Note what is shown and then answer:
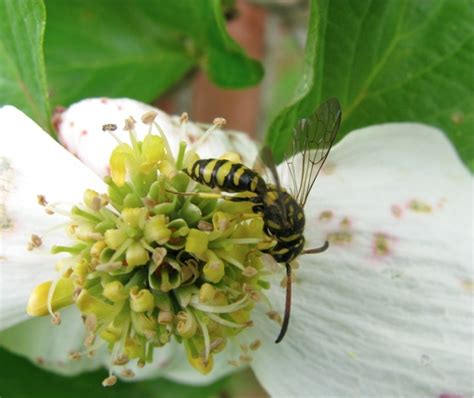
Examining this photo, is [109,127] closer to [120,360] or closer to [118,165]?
[118,165]

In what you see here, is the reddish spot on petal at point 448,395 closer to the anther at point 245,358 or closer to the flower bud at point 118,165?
the anther at point 245,358

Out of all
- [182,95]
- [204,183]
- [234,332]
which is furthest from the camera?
[182,95]

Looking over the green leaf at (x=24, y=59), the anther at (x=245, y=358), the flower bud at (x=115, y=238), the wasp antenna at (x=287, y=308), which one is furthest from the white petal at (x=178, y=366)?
the green leaf at (x=24, y=59)

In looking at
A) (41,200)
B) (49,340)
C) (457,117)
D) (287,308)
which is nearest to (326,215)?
(287,308)

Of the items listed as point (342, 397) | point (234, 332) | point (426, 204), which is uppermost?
point (426, 204)

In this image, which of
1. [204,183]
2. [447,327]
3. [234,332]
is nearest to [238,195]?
[204,183]

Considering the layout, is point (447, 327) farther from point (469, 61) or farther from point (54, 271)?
point (54, 271)
